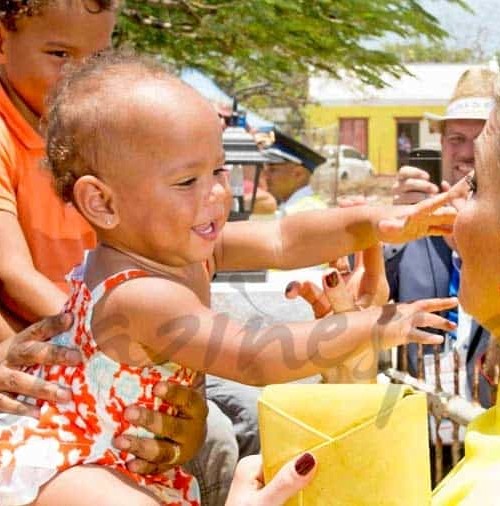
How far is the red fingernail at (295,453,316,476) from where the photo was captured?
147cm

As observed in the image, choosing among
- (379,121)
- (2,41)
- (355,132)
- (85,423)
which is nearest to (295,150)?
(2,41)

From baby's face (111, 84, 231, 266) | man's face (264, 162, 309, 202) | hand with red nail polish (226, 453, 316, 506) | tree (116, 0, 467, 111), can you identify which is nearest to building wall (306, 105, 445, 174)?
tree (116, 0, 467, 111)

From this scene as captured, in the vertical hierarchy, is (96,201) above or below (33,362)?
above

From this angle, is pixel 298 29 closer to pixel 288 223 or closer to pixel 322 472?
pixel 288 223

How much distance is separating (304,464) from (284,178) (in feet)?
32.7

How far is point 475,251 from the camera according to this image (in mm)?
1421

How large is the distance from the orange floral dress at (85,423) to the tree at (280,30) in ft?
26.1

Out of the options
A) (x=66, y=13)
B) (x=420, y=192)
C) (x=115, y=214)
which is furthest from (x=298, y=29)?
(x=115, y=214)

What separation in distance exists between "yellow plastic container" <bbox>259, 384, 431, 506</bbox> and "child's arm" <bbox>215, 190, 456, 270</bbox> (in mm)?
476

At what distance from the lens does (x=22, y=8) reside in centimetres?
238

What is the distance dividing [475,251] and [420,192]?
2.25 metres

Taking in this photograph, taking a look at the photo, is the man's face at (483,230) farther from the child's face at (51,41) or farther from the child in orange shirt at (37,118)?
the child's face at (51,41)

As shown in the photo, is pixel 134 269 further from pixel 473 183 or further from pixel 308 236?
pixel 473 183

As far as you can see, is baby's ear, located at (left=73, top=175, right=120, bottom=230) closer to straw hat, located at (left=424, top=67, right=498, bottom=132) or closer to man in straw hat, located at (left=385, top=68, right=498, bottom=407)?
man in straw hat, located at (left=385, top=68, right=498, bottom=407)
